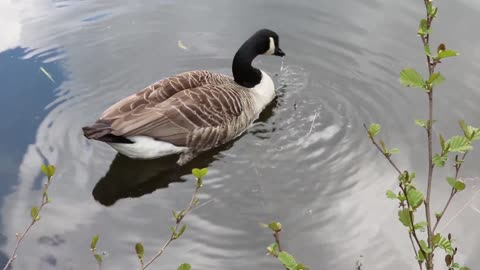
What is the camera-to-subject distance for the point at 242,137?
5.98 meters

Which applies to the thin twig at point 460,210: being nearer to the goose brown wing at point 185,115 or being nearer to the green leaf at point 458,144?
the goose brown wing at point 185,115

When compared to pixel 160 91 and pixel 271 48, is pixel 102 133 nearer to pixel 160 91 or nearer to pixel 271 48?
pixel 160 91

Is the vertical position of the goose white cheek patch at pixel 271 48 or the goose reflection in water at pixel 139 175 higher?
the goose white cheek patch at pixel 271 48

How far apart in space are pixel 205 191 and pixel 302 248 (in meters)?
1.06

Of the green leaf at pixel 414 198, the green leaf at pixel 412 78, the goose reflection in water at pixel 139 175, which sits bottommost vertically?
the goose reflection in water at pixel 139 175

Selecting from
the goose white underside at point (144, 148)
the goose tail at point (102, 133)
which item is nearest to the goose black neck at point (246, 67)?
the goose white underside at point (144, 148)

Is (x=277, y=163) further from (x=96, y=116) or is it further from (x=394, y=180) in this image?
(x=96, y=116)

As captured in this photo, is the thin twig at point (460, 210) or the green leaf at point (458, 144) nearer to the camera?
the green leaf at point (458, 144)

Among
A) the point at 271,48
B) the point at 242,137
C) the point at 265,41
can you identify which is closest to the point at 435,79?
the point at 242,137

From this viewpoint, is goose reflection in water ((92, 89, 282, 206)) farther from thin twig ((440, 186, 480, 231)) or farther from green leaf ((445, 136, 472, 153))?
green leaf ((445, 136, 472, 153))

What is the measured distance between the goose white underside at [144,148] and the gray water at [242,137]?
0.47 feet

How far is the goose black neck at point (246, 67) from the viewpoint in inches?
247

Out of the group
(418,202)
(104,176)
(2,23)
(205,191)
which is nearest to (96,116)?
(104,176)

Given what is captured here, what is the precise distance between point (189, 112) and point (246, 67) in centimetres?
109
